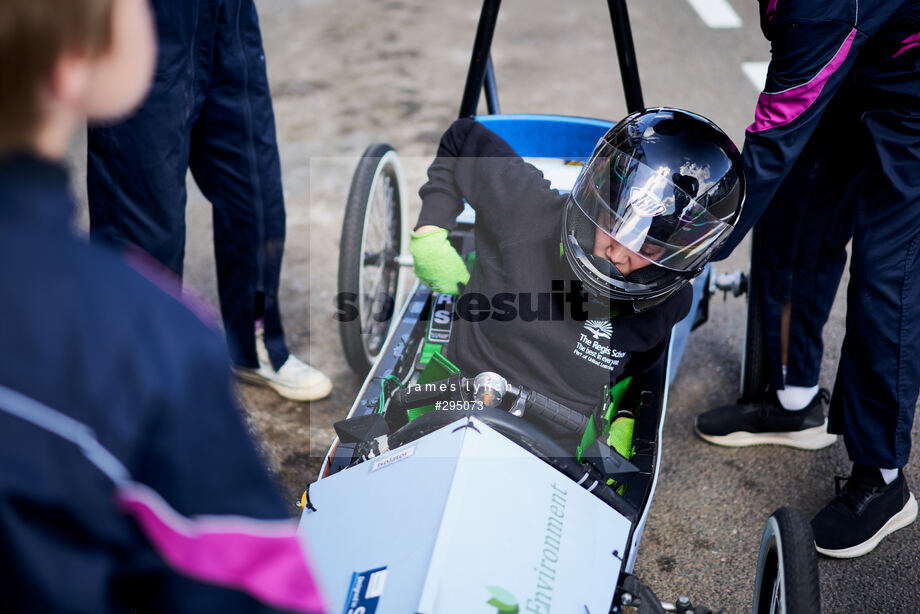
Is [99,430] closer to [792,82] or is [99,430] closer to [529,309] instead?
[529,309]

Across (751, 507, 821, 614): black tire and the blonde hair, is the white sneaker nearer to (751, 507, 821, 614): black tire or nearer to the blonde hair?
(751, 507, 821, 614): black tire

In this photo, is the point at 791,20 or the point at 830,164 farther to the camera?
the point at 830,164

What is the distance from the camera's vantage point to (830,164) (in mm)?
2340

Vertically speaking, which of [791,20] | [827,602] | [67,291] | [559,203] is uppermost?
[67,291]

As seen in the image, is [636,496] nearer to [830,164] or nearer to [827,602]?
[827,602]

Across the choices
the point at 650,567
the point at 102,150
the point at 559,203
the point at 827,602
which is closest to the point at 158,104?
the point at 102,150

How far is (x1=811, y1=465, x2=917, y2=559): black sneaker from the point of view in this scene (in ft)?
7.58

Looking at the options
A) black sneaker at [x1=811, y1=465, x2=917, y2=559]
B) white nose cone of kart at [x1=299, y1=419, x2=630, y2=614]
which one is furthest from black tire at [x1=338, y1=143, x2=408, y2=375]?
black sneaker at [x1=811, y1=465, x2=917, y2=559]

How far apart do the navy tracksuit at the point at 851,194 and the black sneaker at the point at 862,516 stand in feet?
0.39

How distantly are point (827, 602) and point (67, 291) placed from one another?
7.17ft

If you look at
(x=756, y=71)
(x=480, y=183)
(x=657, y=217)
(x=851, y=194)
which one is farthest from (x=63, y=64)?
(x=756, y=71)

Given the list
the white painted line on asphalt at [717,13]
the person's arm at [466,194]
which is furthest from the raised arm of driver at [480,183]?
the white painted line on asphalt at [717,13]

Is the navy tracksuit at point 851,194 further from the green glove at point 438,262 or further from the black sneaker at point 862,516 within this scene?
the green glove at point 438,262

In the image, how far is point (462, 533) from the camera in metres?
1.45
